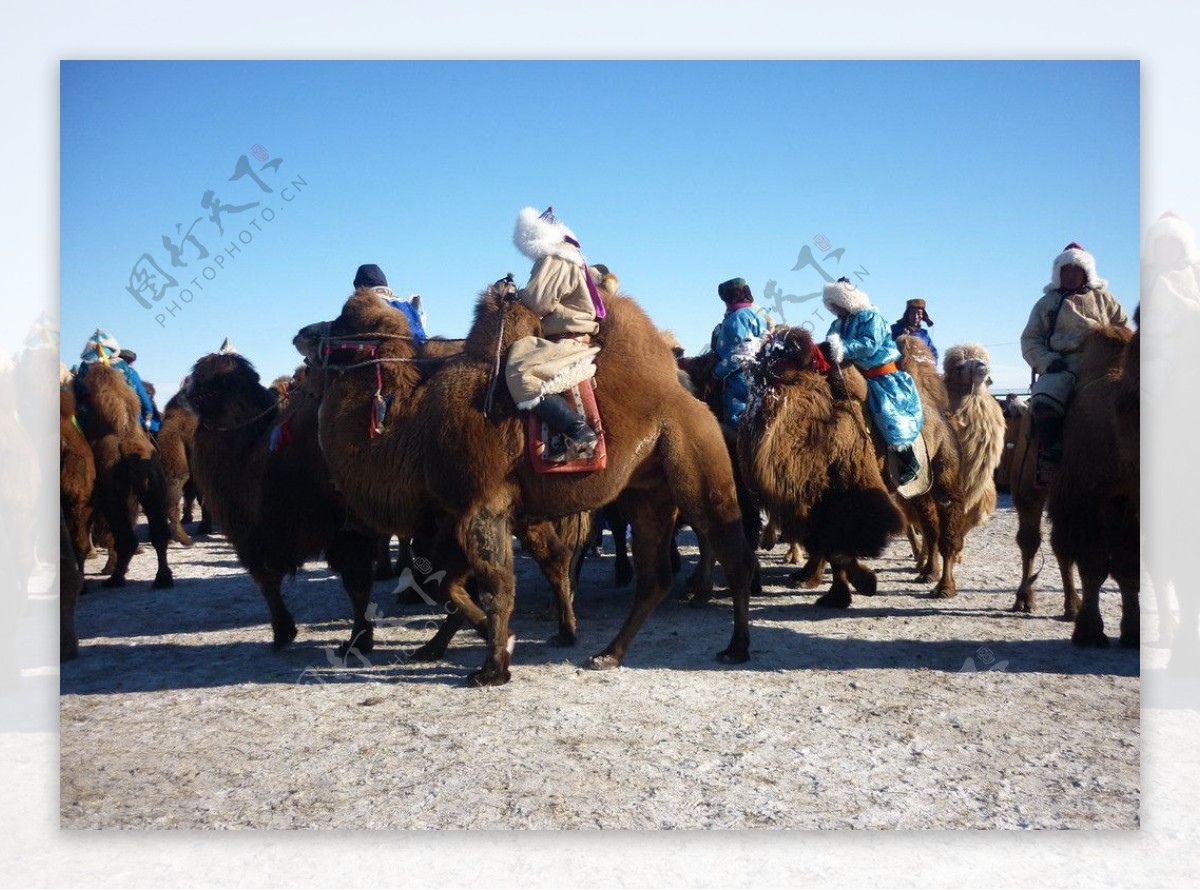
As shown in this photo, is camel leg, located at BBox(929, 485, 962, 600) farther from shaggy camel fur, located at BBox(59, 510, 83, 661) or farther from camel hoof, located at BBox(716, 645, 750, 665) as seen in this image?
shaggy camel fur, located at BBox(59, 510, 83, 661)

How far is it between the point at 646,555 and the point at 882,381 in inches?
86.5

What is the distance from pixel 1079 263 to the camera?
5.53 m

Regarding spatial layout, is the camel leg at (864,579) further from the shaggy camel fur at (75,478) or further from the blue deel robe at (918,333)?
the shaggy camel fur at (75,478)

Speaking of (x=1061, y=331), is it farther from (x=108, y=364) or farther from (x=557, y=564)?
(x=108, y=364)

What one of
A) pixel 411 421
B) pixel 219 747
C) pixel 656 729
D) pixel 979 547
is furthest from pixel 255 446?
pixel 979 547

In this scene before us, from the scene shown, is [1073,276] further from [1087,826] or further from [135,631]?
[135,631]

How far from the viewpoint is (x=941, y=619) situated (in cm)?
646

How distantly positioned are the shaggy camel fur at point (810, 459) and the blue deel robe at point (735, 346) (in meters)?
0.74

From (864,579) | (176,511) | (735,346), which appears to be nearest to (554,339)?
(735,346)

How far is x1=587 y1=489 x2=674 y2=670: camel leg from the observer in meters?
5.62

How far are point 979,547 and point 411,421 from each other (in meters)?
6.74

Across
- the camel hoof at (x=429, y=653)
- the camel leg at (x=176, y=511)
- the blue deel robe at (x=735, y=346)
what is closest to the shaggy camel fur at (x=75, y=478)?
the camel hoof at (x=429, y=653)

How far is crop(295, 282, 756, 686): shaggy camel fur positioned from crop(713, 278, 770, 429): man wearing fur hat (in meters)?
1.69

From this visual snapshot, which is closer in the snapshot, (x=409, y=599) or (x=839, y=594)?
(x=839, y=594)
